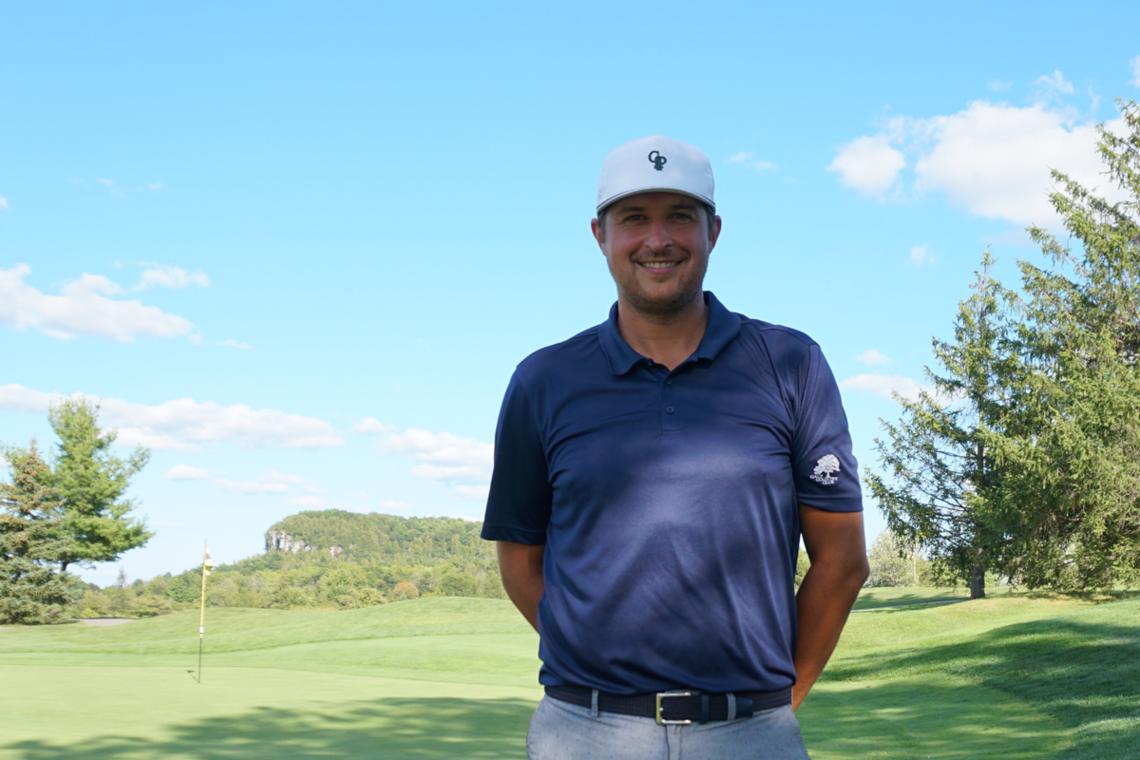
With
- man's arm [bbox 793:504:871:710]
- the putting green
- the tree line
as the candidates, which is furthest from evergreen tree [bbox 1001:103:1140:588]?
man's arm [bbox 793:504:871:710]

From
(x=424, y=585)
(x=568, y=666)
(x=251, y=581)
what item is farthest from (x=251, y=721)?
(x=251, y=581)

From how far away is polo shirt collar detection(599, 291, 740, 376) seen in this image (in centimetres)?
221

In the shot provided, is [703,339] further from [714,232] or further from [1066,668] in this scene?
[1066,668]

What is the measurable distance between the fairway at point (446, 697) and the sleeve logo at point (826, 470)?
20.4ft

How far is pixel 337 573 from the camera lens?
197 feet

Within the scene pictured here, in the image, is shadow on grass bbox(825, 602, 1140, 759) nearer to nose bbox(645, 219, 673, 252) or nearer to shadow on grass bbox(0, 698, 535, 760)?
shadow on grass bbox(0, 698, 535, 760)

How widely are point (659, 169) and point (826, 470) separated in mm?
772

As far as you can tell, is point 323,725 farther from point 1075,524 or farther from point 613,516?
point 1075,524

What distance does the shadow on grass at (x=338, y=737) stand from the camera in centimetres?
745

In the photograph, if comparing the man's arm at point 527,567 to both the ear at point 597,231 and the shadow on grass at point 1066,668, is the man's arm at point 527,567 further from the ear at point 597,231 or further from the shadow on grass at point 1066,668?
the shadow on grass at point 1066,668

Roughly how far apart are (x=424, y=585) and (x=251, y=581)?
40.1 ft

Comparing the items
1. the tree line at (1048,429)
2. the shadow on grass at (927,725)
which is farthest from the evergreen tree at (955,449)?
the shadow on grass at (927,725)

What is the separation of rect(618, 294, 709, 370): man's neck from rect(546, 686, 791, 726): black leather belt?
0.73m

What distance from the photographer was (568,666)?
210 cm
